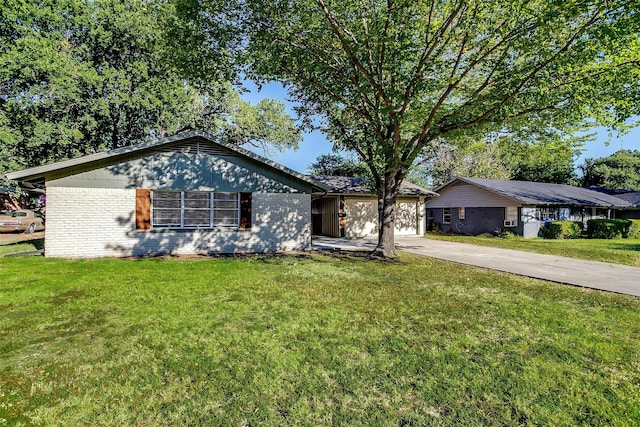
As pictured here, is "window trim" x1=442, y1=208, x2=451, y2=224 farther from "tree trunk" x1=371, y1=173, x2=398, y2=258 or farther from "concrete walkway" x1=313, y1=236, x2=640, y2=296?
"tree trunk" x1=371, y1=173, x2=398, y2=258

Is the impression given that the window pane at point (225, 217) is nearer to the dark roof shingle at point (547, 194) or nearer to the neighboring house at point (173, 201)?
the neighboring house at point (173, 201)

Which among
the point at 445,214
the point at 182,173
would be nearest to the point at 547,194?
the point at 445,214

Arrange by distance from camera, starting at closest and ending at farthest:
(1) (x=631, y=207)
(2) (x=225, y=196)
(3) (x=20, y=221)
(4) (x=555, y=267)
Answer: (4) (x=555, y=267) → (2) (x=225, y=196) → (3) (x=20, y=221) → (1) (x=631, y=207)

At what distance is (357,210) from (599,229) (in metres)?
15.5

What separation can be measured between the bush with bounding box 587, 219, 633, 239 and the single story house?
19003mm

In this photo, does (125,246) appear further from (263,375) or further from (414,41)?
(414,41)

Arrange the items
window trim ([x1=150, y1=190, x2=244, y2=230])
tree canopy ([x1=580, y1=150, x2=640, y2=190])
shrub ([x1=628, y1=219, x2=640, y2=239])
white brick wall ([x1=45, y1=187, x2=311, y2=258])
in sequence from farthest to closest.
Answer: tree canopy ([x1=580, y1=150, x2=640, y2=190]) < shrub ([x1=628, y1=219, x2=640, y2=239]) < window trim ([x1=150, y1=190, x2=244, y2=230]) < white brick wall ([x1=45, y1=187, x2=311, y2=258])

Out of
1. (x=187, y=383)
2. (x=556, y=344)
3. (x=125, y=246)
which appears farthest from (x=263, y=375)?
(x=125, y=246)

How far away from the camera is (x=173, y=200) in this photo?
1134 centimetres

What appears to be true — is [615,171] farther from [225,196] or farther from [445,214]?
[225,196]

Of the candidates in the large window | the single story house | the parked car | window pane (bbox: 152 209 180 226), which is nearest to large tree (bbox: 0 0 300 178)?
the parked car

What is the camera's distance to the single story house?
1002cm

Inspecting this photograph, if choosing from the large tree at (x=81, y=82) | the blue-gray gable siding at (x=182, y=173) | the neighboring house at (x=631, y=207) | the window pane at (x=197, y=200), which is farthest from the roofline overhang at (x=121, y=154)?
the neighboring house at (x=631, y=207)

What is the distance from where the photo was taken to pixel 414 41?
9.30 meters
